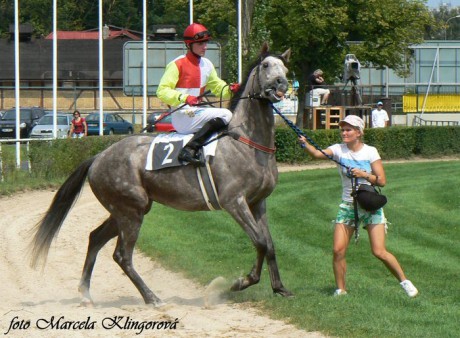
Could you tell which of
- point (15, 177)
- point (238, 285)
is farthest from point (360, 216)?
point (15, 177)

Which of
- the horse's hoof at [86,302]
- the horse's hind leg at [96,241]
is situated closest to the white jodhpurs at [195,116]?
the horse's hind leg at [96,241]

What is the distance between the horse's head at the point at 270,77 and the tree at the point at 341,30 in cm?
3392

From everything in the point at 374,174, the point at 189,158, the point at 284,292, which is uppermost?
the point at 189,158

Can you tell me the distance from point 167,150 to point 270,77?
1.22m

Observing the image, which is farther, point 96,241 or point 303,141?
point 96,241

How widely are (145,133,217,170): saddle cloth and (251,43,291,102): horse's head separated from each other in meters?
0.64

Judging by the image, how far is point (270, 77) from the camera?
9.45 meters

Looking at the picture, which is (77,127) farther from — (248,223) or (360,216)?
(360,216)

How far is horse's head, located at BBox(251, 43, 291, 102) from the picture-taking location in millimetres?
9414

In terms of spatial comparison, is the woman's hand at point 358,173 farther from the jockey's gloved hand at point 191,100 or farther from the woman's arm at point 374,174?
the jockey's gloved hand at point 191,100

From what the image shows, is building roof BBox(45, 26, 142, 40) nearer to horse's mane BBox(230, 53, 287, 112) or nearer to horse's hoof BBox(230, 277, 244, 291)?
horse's mane BBox(230, 53, 287, 112)

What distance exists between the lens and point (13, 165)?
70.8 ft

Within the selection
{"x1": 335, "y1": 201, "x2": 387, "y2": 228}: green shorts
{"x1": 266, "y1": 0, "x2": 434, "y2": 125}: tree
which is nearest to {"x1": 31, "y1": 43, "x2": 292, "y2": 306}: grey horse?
{"x1": 335, "y1": 201, "x2": 387, "y2": 228}: green shorts

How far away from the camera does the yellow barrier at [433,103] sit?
51.3 meters
